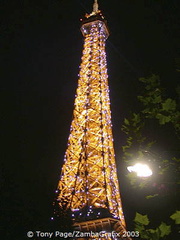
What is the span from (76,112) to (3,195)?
7.80m

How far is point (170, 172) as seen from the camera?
3.52 meters

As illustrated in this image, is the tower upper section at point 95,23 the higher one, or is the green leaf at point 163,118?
the tower upper section at point 95,23

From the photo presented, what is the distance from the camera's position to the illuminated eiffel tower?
33.1 feet

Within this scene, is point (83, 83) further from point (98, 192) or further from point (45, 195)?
point (45, 195)

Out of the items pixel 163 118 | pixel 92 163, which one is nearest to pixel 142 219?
pixel 163 118

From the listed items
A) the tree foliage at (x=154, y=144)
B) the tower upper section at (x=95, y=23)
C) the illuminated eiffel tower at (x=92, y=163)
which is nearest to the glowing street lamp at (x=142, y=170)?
the tree foliage at (x=154, y=144)

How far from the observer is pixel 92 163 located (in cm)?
1151

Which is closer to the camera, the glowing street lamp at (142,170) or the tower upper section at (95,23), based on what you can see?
the glowing street lamp at (142,170)

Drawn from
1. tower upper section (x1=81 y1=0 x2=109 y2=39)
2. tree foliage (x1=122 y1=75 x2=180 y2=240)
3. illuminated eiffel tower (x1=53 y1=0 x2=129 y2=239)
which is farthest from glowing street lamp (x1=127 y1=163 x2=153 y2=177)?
tower upper section (x1=81 y1=0 x2=109 y2=39)

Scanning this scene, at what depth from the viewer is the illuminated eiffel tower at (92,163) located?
33.1 ft

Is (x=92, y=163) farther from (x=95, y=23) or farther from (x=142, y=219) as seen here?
(x=95, y=23)

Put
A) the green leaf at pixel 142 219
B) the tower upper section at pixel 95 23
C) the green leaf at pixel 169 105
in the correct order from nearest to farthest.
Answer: the green leaf at pixel 142 219 < the green leaf at pixel 169 105 < the tower upper section at pixel 95 23

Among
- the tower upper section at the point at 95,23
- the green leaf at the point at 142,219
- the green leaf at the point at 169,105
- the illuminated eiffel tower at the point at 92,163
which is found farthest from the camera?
the tower upper section at the point at 95,23

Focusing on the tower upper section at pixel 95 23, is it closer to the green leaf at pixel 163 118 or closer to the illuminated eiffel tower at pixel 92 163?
the illuminated eiffel tower at pixel 92 163
